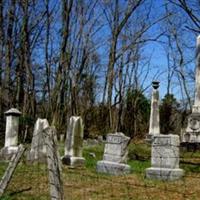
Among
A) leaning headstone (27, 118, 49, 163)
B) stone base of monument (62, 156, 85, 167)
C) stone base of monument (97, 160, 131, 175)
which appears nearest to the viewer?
stone base of monument (97, 160, 131, 175)

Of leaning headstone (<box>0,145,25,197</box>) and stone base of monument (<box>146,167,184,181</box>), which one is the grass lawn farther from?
leaning headstone (<box>0,145,25,197</box>)

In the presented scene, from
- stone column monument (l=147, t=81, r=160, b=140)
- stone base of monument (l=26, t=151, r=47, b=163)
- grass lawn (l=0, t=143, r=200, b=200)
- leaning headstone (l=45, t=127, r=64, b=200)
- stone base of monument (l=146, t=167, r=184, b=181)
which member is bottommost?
grass lawn (l=0, t=143, r=200, b=200)

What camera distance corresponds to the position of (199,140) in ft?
54.5

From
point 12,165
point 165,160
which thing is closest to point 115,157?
point 165,160

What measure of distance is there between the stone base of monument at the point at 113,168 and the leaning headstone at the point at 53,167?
6.77m

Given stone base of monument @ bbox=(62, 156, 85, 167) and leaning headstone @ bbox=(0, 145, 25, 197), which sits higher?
leaning headstone @ bbox=(0, 145, 25, 197)

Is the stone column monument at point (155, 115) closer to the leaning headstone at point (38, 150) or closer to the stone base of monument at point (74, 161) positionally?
the stone base of monument at point (74, 161)

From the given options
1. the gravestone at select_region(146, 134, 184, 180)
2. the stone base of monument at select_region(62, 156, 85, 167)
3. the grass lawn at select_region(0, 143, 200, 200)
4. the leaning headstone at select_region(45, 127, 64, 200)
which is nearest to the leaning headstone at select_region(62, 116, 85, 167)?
the stone base of monument at select_region(62, 156, 85, 167)

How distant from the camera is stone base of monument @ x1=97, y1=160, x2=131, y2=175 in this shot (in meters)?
12.0

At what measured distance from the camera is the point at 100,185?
10.2 meters

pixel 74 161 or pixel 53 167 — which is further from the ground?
pixel 53 167

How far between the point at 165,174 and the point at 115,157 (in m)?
1.71

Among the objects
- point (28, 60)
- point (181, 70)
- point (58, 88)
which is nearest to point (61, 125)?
point (58, 88)

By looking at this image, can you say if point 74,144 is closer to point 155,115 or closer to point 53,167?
point 53,167
